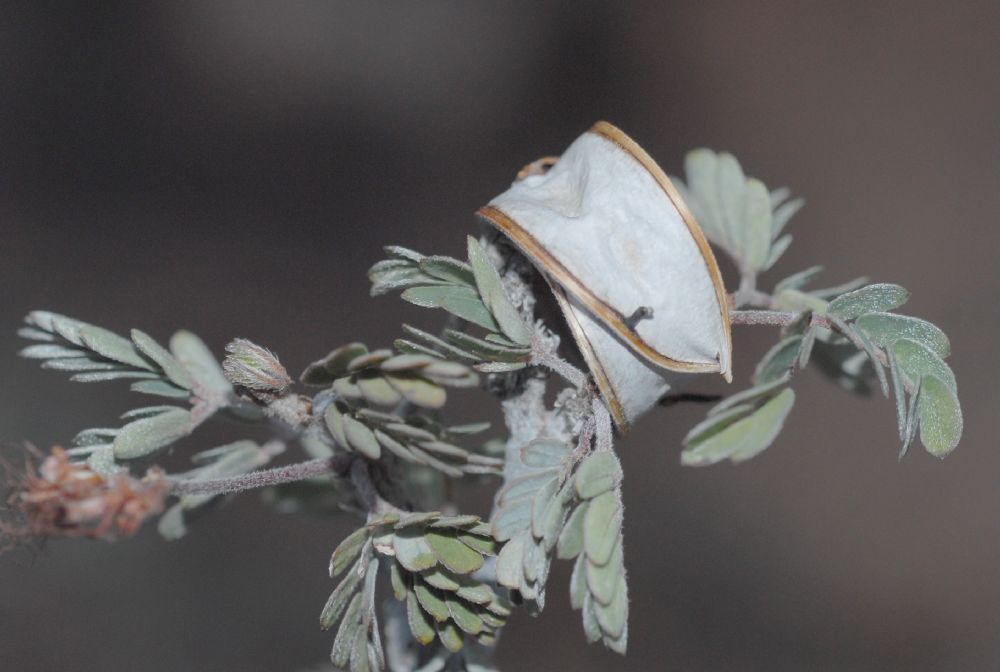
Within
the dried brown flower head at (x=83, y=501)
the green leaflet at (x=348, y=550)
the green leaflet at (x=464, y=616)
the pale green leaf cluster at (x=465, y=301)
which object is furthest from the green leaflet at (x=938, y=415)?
the dried brown flower head at (x=83, y=501)

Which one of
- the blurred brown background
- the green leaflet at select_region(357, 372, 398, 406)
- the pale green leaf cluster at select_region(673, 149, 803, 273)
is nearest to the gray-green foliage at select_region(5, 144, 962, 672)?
the green leaflet at select_region(357, 372, 398, 406)

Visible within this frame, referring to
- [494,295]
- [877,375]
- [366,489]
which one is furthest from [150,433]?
[877,375]

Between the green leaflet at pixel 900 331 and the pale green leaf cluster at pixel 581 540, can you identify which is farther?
the green leaflet at pixel 900 331

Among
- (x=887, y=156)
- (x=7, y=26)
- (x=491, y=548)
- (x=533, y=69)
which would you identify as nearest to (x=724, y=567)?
(x=887, y=156)

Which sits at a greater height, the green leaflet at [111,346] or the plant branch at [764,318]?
the green leaflet at [111,346]

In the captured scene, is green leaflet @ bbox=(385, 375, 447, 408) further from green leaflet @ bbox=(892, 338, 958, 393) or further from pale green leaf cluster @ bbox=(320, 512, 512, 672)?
green leaflet @ bbox=(892, 338, 958, 393)

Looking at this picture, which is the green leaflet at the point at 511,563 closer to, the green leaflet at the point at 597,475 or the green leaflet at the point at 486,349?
the green leaflet at the point at 597,475

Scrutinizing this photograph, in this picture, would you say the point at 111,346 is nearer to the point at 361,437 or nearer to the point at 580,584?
the point at 361,437
